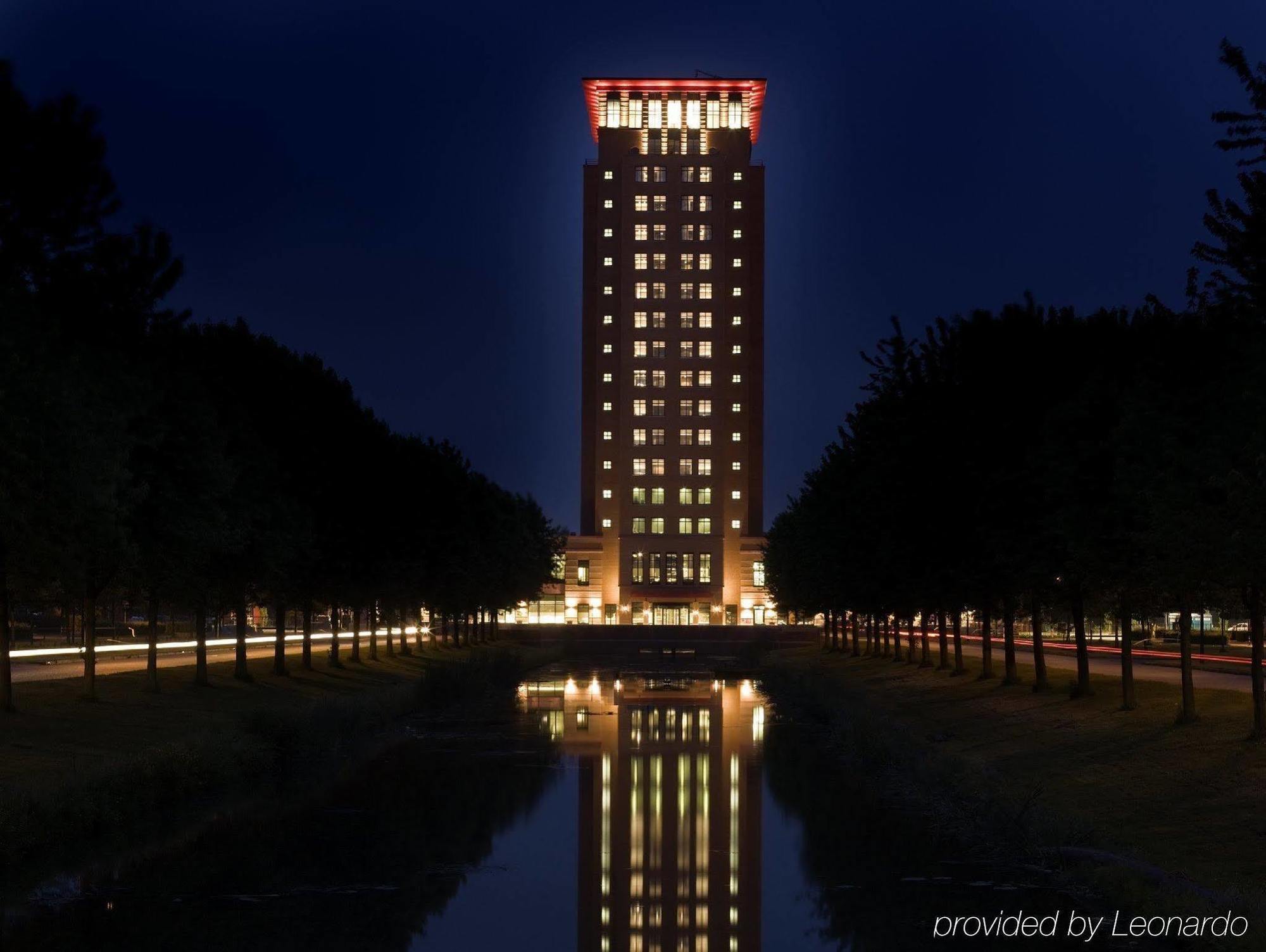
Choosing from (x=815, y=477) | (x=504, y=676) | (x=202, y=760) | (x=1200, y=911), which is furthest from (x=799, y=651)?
(x=1200, y=911)

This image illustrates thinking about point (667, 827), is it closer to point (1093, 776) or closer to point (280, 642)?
point (1093, 776)

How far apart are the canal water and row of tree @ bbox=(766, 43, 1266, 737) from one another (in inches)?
311

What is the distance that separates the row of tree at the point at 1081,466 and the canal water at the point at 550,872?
789cm

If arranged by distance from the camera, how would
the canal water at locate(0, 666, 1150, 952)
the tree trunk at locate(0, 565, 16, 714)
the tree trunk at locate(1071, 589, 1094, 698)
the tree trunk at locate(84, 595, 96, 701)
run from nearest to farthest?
the canal water at locate(0, 666, 1150, 952) → the tree trunk at locate(0, 565, 16, 714) → the tree trunk at locate(84, 595, 96, 701) → the tree trunk at locate(1071, 589, 1094, 698)

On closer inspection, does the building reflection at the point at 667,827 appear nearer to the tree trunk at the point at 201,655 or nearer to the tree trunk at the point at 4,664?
the tree trunk at the point at 201,655

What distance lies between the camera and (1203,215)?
1026 inches

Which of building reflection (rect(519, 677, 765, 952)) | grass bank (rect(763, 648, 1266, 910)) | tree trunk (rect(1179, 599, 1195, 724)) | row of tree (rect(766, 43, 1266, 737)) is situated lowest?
building reflection (rect(519, 677, 765, 952))

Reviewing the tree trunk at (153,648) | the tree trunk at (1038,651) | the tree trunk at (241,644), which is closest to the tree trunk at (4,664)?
the tree trunk at (153,648)

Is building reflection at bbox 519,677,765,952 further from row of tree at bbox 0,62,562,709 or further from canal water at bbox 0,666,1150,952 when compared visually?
row of tree at bbox 0,62,562,709

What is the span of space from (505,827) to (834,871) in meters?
7.33

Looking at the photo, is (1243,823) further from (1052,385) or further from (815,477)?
(815,477)

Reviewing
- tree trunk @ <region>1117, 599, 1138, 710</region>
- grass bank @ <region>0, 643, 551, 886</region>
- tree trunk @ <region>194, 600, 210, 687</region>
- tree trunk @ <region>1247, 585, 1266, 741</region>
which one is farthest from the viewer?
tree trunk @ <region>194, 600, 210, 687</region>

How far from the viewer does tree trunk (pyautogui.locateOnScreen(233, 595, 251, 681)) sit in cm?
5425

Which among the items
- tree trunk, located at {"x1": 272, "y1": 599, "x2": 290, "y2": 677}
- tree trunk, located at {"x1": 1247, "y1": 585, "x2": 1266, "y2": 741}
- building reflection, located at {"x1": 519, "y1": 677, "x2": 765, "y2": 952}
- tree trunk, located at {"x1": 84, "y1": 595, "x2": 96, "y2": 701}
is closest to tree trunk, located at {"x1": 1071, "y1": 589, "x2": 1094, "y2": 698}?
building reflection, located at {"x1": 519, "y1": 677, "x2": 765, "y2": 952}
